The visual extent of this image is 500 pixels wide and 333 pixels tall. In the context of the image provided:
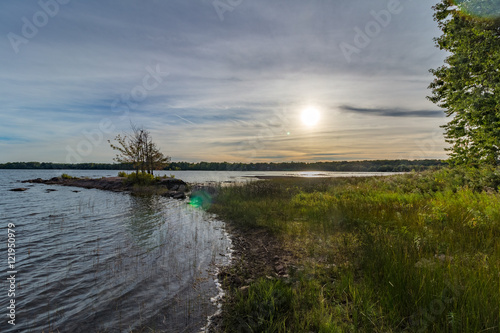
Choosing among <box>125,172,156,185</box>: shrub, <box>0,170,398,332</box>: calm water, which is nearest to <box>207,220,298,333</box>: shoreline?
<box>0,170,398,332</box>: calm water

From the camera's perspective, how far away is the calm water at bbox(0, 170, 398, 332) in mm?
4480

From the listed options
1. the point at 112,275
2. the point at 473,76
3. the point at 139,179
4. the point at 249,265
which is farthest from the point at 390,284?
the point at 139,179

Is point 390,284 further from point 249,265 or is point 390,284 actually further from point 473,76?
point 473,76

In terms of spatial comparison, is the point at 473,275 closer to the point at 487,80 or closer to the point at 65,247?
the point at 65,247

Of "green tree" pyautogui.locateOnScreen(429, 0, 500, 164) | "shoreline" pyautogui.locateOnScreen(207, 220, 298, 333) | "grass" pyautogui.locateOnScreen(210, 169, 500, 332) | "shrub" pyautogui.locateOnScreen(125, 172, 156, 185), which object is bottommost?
"shoreline" pyautogui.locateOnScreen(207, 220, 298, 333)

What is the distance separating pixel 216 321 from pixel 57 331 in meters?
2.97

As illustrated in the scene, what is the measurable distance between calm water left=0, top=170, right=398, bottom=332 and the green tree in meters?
17.6

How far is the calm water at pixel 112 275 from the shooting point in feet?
14.7

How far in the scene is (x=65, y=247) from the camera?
868 cm

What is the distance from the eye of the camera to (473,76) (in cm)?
1512

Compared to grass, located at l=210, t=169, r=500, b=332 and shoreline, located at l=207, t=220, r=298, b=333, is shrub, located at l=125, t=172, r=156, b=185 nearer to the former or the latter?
shoreline, located at l=207, t=220, r=298, b=333

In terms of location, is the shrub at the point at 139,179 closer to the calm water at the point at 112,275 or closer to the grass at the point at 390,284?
the calm water at the point at 112,275

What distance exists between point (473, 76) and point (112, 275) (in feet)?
75.5

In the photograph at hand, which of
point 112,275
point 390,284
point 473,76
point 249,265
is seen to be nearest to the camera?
point 390,284
